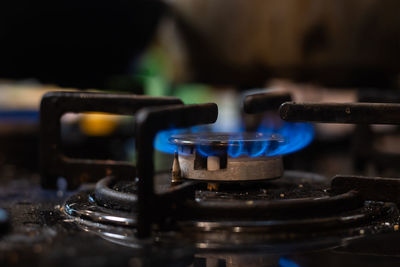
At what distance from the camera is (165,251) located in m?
0.55

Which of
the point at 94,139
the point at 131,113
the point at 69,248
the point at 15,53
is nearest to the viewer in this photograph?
the point at 69,248

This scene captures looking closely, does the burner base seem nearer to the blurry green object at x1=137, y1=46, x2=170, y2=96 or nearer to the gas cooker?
the gas cooker

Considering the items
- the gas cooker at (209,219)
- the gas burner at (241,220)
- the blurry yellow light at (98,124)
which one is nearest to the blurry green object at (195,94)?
the blurry yellow light at (98,124)

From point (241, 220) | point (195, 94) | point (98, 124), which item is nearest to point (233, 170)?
point (241, 220)

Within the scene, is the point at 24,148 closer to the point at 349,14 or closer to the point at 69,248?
the point at 349,14

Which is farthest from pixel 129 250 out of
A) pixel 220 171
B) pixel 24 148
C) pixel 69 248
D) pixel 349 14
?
pixel 24 148

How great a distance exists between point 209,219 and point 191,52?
818 mm

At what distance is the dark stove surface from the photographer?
0.53m

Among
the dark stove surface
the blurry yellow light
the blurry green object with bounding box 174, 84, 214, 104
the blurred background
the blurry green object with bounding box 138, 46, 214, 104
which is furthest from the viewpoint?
the blurry yellow light

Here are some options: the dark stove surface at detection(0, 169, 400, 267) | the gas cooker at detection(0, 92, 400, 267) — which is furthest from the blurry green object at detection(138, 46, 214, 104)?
the dark stove surface at detection(0, 169, 400, 267)

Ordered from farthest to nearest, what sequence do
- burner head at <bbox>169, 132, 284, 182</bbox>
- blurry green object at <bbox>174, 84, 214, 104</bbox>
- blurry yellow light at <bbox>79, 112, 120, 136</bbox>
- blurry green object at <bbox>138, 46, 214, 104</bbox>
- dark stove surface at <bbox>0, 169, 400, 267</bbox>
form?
blurry yellow light at <bbox>79, 112, 120, 136</bbox>, blurry green object at <bbox>174, 84, 214, 104</bbox>, blurry green object at <bbox>138, 46, 214, 104</bbox>, burner head at <bbox>169, 132, 284, 182</bbox>, dark stove surface at <bbox>0, 169, 400, 267</bbox>

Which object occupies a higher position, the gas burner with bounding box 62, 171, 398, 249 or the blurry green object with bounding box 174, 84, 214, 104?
the blurry green object with bounding box 174, 84, 214, 104

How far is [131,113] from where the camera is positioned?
0.90 metres

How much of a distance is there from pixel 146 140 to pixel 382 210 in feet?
1.13
